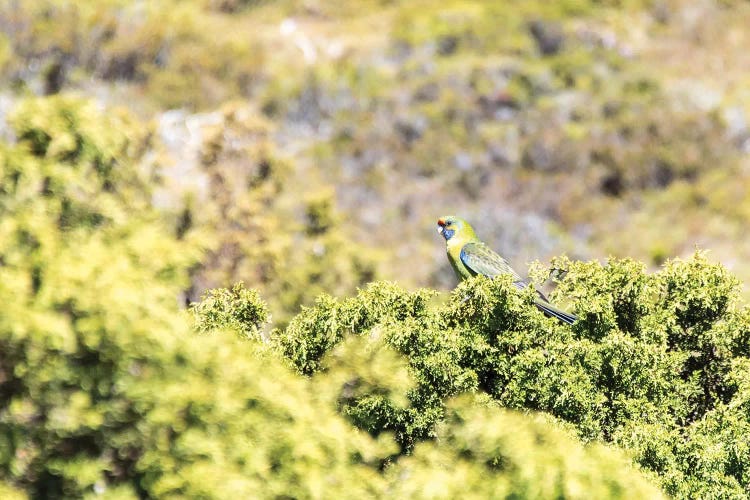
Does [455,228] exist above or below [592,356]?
below

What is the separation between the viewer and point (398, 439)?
719cm

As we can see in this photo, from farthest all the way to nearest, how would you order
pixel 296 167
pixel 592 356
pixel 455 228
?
pixel 296 167, pixel 455 228, pixel 592 356

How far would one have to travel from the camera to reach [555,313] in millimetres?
7762

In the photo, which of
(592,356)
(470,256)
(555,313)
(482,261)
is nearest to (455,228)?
(470,256)

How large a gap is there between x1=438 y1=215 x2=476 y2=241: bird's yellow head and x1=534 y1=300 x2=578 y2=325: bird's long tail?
7.43 feet

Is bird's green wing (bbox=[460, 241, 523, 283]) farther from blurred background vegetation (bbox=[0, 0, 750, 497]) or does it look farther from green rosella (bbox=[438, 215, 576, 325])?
blurred background vegetation (bbox=[0, 0, 750, 497])

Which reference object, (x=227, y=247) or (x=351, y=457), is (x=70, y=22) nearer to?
(x=227, y=247)

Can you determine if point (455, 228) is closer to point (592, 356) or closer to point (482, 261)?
point (482, 261)

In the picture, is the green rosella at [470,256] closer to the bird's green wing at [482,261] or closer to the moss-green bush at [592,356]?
the bird's green wing at [482,261]

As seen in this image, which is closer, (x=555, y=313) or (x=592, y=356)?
(x=592, y=356)

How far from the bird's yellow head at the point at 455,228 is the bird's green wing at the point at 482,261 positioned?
0.49 meters

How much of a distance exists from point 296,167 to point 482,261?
77.0ft

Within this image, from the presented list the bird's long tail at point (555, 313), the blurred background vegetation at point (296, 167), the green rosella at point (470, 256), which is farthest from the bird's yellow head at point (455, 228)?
the blurred background vegetation at point (296, 167)

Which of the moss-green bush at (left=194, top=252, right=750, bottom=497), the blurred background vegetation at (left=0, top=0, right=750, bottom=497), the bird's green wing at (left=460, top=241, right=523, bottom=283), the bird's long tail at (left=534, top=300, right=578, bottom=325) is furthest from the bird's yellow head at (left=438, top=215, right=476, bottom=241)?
the blurred background vegetation at (left=0, top=0, right=750, bottom=497)
